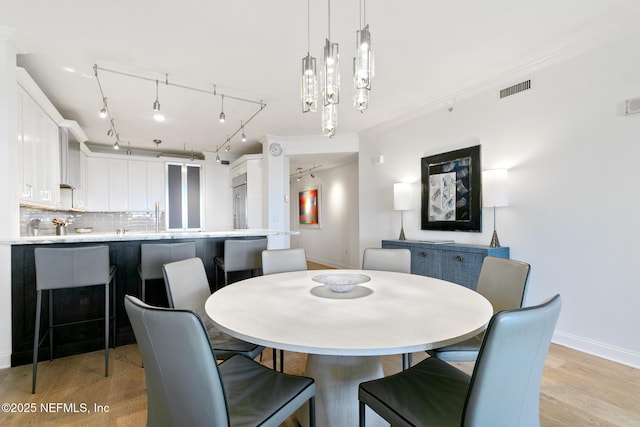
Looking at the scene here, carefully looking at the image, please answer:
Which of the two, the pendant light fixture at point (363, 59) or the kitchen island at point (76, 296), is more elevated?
the pendant light fixture at point (363, 59)

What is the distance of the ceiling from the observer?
2111 mm

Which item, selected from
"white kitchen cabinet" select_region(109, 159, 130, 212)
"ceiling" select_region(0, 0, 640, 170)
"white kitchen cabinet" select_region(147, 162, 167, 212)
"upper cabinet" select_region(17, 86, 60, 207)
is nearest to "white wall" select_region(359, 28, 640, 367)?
"ceiling" select_region(0, 0, 640, 170)

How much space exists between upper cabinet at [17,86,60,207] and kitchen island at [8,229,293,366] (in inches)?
24.5

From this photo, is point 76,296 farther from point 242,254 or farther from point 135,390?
point 242,254

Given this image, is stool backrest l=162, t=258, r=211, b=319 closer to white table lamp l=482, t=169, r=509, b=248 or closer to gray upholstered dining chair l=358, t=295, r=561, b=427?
gray upholstered dining chair l=358, t=295, r=561, b=427

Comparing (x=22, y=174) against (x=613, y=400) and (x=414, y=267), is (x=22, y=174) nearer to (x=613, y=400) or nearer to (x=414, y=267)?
(x=414, y=267)

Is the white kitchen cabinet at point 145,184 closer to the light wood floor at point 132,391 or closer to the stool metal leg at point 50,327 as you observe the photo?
the stool metal leg at point 50,327

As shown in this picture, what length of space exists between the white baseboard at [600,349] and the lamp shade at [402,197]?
6.76ft

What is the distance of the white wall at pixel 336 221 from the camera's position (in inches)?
250

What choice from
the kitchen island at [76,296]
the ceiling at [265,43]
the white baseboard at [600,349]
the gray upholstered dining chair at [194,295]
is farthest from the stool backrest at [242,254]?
the white baseboard at [600,349]

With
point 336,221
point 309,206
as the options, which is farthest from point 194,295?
point 309,206

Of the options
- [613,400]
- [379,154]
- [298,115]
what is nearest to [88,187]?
[298,115]

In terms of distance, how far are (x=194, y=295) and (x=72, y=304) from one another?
63.6 inches

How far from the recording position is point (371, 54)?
1603 mm
